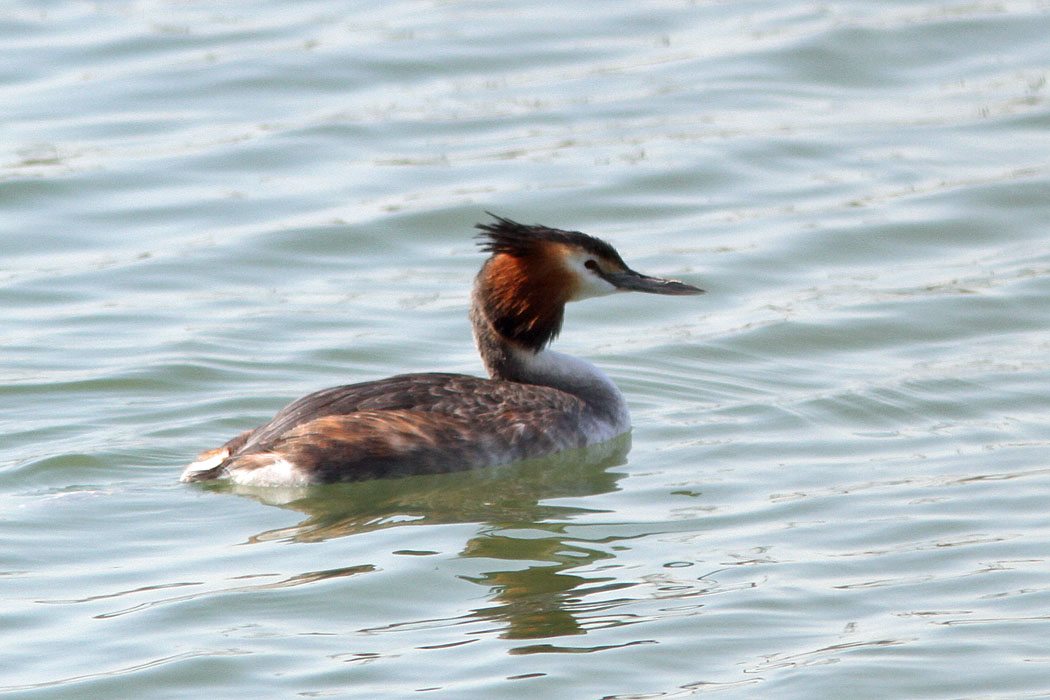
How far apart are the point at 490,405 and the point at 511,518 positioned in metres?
0.94

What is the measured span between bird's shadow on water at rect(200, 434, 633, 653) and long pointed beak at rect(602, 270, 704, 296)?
2.54 feet

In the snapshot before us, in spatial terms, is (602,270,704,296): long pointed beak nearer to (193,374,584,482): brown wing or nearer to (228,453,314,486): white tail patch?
(193,374,584,482): brown wing

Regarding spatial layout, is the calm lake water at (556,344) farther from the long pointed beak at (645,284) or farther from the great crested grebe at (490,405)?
the long pointed beak at (645,284)

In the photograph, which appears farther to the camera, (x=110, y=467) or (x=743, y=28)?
(x=743, y=28)

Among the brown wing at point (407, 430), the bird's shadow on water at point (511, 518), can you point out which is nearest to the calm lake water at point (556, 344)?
the bird's shadow on water at point (511, 518)

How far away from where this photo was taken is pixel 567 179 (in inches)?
528

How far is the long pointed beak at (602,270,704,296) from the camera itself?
9.34 metres

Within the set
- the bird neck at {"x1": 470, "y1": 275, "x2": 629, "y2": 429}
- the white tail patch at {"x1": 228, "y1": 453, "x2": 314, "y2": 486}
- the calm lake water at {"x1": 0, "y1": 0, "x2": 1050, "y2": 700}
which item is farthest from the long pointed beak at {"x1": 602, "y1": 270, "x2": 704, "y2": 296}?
the white tail patch at {"x1": 228, "y1": 453, "x2": 314, "y2": 486}

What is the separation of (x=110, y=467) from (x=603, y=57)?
834 cm

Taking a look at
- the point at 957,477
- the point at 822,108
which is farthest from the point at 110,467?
the point at 822,108

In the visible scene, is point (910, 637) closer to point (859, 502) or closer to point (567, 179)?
point (859, 502)

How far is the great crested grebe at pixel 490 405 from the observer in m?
8.30

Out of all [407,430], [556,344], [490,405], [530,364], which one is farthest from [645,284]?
[556,344]

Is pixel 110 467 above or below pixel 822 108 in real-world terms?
below
